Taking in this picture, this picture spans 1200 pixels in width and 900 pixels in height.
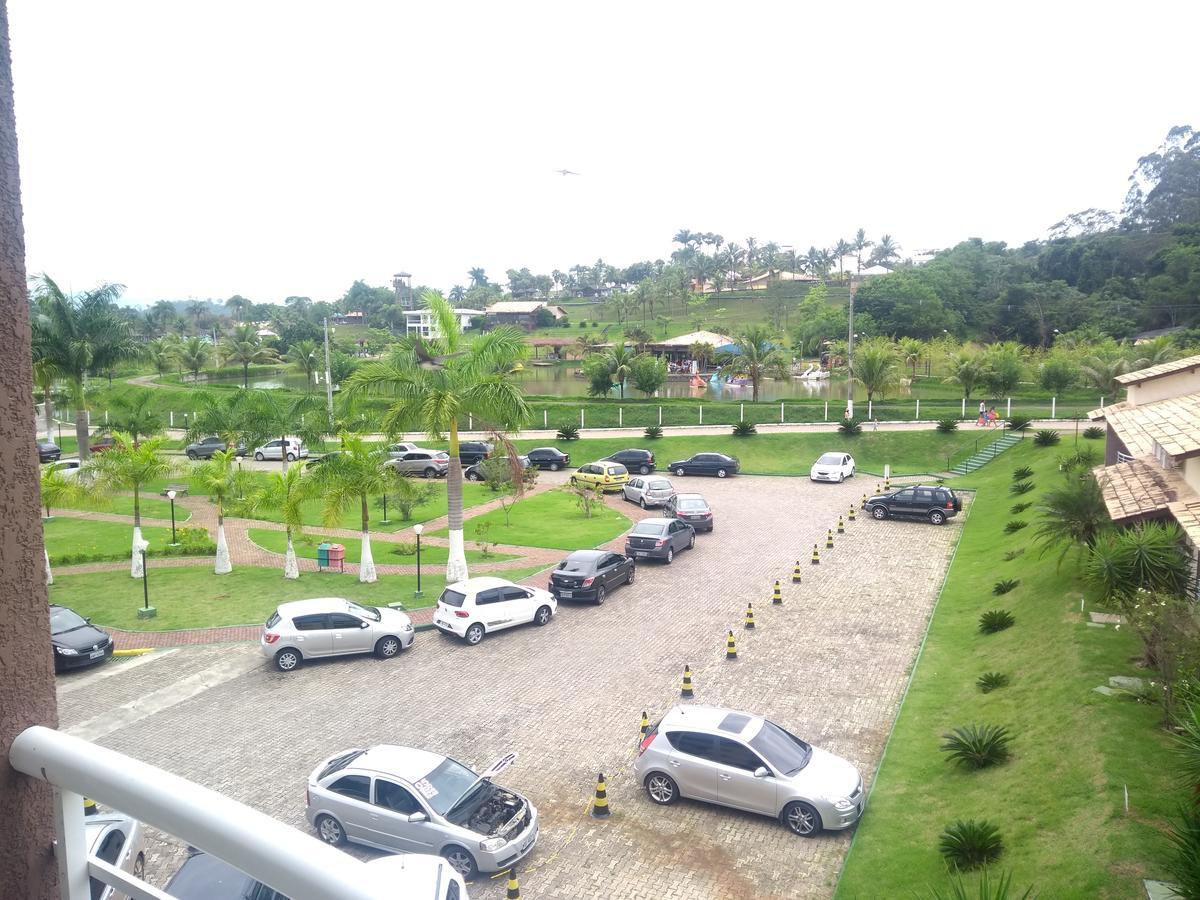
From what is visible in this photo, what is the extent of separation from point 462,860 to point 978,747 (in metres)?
7.80

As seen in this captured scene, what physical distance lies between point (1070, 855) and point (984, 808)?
2052 mm

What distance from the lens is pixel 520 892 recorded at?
11.5 metres

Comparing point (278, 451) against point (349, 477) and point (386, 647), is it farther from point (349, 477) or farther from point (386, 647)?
point (386, 647)

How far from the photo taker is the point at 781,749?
1353 cm

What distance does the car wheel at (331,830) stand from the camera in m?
12.6

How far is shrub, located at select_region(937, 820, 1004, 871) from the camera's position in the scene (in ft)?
36.6

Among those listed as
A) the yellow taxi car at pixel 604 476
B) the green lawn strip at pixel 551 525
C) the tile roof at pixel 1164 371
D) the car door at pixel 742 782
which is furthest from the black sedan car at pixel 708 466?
the car door at pixel 742 782

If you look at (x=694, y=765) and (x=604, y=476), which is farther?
(x=604, y=476)

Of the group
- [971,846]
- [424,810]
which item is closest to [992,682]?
[971,846]

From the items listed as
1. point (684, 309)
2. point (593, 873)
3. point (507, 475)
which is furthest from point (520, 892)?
point (684, 309)

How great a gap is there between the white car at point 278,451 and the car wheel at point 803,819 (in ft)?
121

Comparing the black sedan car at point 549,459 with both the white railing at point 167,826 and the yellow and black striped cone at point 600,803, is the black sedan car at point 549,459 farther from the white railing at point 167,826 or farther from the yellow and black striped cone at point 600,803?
the white railing at point 167,826

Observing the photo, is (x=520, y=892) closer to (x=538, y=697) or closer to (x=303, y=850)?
(x=538, y=697)

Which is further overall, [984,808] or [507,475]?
[507,475]
